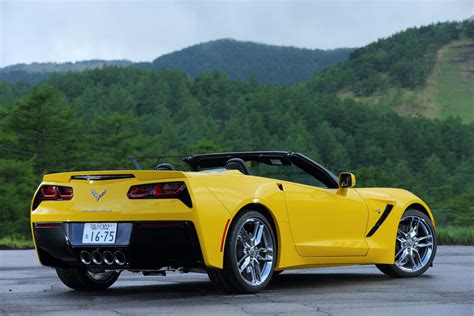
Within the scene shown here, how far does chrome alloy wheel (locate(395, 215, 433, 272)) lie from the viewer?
10.1 meters

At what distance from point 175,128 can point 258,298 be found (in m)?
150

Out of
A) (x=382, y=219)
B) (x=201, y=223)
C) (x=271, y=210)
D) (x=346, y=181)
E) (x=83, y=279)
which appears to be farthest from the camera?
(x=382, y=219)

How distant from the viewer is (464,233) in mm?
23359

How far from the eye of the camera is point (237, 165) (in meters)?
8.53

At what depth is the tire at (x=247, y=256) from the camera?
776 cm

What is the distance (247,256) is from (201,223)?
710 millimetres

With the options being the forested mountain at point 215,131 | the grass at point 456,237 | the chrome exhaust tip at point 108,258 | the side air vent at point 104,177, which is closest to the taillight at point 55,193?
the side air vent at point 104,177

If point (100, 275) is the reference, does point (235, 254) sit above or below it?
above

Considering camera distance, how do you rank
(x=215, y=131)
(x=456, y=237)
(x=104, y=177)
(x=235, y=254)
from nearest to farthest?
1. (x=235, y=254)
2. (x=104, y=177)
3. (x=456, y=237)
4. (x=215, y=131)

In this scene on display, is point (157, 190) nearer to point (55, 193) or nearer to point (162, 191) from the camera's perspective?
point (162, 191)

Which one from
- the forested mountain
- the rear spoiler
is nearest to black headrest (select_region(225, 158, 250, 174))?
the rear spoiler

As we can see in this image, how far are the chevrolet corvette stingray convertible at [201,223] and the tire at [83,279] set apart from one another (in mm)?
11

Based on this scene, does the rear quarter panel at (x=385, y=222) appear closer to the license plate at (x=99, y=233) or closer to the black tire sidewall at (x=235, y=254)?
the black tire sidewall at (x=235, y=254)

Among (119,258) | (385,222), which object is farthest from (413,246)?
(119,258)
